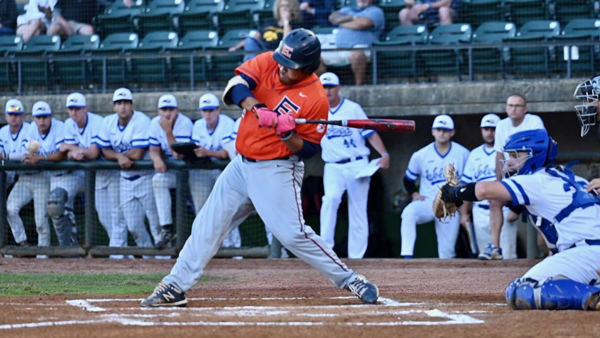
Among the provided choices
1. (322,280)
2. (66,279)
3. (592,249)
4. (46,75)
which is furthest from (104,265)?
(592,249)

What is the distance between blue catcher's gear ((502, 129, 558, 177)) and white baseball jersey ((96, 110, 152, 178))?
5774mm

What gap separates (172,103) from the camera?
33.8 ft

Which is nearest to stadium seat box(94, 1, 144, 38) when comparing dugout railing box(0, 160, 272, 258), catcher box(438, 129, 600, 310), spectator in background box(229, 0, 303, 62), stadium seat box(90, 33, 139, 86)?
stadium seat box(90, 33, 139, 86)

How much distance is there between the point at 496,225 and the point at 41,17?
7412 mm

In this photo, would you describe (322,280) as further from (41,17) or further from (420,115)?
(41,17)

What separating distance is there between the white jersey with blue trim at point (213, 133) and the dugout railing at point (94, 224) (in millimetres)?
335

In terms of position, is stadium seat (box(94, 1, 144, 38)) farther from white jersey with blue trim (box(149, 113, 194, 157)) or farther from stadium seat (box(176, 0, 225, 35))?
white jersey with blue trim (box(149, 113, 194, 157))

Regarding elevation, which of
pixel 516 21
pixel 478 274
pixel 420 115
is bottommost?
pixel 478 274

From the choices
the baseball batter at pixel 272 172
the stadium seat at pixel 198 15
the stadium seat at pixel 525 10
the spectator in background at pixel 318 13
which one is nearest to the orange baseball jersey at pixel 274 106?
the baseball batter at pixel 272 172

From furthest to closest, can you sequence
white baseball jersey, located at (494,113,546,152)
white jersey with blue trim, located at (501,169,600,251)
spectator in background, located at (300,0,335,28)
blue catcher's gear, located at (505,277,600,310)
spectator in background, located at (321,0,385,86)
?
spectator in background, located at (300,0,335,28) < spectator in background, located at (321,0,385,86) < white baseball jersey, located at (494,113,546,152) < white jersey with blue trim, located at (501,169,600,251) < blue catcher's gear, located at (505,277,600,310)

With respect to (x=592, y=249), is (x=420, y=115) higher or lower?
higher

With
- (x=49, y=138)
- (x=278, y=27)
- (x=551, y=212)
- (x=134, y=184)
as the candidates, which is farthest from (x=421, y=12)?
(x=551, y=212)

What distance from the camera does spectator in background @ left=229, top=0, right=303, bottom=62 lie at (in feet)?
37.5

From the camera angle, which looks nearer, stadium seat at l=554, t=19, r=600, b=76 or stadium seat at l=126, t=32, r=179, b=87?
stadium seat at l=554, t=19, r=600, b=76
